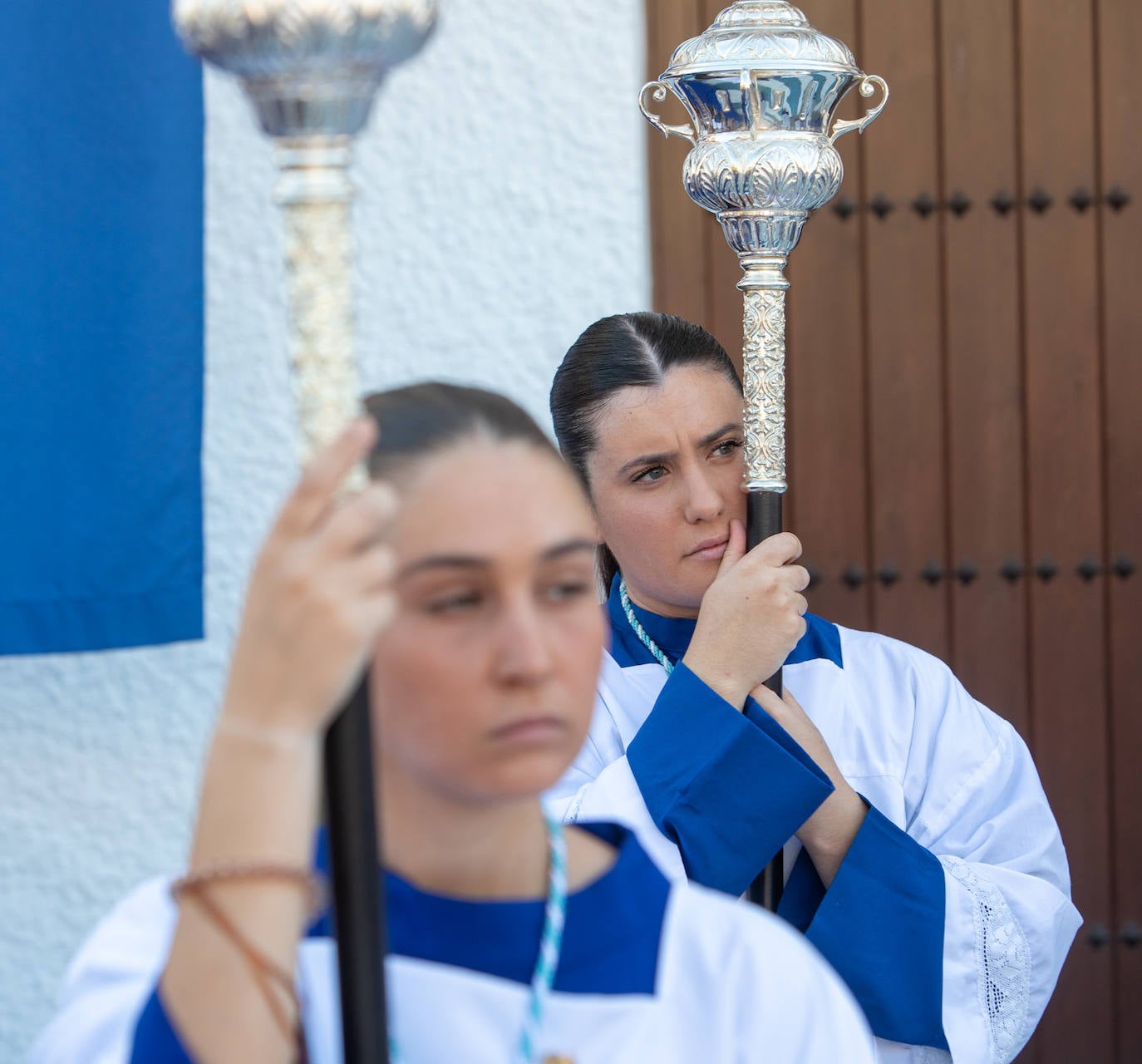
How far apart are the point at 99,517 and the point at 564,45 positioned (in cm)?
115

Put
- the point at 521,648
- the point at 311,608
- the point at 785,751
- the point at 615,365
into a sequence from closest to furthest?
1. the point at 311,608
2. the point at 521,648
3. the point at 785,751
4. the point at 615,365

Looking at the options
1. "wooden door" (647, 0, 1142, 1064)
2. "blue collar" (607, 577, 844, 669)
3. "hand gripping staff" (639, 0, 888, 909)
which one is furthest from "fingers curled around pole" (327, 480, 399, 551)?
"wooden door" (647, 0, 1142, 1064)

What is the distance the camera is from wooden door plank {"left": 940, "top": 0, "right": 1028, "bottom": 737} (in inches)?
116

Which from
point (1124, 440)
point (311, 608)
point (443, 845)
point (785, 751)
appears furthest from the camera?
point (1124, 440)

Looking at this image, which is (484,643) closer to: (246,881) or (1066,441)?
(246,881)

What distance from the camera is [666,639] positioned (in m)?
2.14

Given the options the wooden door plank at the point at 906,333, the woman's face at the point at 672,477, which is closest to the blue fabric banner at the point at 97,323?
the woman's face at the point at 672,477

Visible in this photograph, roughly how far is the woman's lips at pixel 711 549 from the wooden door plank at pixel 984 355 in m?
1.14

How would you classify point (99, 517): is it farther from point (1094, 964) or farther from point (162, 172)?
A: point (1094, 964)

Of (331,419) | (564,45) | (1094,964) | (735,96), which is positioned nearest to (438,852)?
(331,419)

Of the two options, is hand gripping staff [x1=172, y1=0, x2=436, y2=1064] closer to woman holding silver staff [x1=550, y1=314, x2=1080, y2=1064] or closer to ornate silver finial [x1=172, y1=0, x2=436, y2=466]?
ornate silver finial [x1=172, y1=0, x2=436, y2=466]

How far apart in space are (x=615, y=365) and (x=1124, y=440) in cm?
130

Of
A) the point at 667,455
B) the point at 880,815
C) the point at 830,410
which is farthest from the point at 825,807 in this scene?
the point at 830,410

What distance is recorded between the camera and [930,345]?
298 cm
